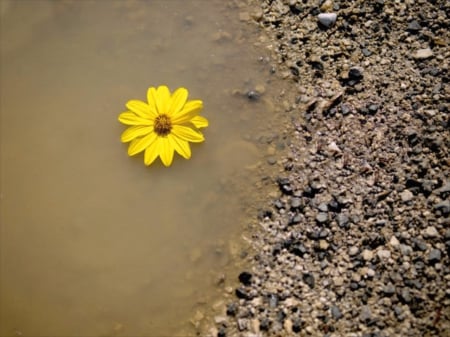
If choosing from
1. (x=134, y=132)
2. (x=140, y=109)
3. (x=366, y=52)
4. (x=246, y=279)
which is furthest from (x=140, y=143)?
(x=366, y=52)

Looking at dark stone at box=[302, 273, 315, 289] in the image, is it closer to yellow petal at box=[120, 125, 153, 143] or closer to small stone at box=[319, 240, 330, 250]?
small stone at box=[319, 240, 330, 250]

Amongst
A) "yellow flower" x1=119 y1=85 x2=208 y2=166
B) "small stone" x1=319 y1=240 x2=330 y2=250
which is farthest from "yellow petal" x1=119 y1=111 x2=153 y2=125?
"small stone" x1=319 y1=240 x2=330 y2=250

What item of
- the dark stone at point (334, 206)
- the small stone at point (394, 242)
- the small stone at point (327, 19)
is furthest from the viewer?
the small stone at point (327, 19)

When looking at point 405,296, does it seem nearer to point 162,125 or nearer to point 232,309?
point 232,309

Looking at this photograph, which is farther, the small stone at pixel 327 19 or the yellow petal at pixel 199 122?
the small stone at pixel 327 19

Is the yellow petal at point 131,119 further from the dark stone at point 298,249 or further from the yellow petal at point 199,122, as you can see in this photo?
the dark stone at point 298,249

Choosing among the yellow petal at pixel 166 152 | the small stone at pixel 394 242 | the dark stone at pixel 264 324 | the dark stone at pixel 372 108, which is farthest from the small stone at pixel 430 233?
the yellow petal at pixel 166 152

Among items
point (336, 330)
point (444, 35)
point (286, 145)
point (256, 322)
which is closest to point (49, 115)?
point (286, 145)
